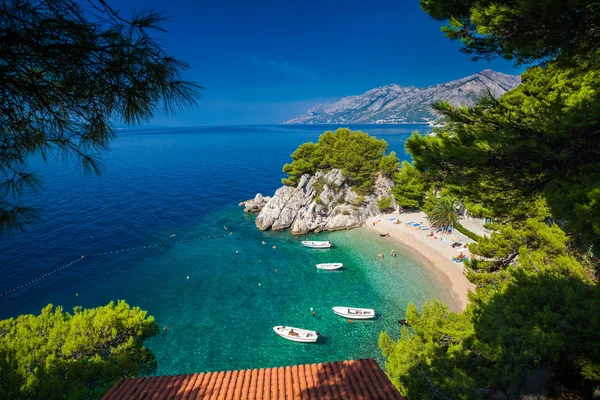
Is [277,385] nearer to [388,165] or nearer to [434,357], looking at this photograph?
[434,357]

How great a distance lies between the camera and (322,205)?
141 feet

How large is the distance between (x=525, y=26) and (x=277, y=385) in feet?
35.3

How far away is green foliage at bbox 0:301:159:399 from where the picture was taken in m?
9.13

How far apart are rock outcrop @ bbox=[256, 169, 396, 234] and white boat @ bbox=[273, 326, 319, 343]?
20.2 meters

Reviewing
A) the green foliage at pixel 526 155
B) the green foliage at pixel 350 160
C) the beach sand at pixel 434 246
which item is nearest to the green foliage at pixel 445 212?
the beach sand at pixel 434 246

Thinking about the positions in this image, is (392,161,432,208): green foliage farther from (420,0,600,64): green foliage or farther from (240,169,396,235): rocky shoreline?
(420,0,600,64): green foliage

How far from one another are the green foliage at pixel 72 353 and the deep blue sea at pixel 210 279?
710 cm

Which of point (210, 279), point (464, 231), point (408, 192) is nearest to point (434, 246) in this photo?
point (464, 231)

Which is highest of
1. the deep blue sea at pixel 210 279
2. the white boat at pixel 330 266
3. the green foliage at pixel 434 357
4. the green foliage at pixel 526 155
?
the green foliage at pixel 526 155

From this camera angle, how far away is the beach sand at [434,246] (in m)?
26.0

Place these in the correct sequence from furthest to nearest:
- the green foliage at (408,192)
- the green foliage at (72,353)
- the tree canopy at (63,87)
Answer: the green foliage at (408,192) < the green foliage at (72,353) < the tree canopy at (63,87)

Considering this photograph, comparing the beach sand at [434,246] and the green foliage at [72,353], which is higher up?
the green foliage at [72,353]

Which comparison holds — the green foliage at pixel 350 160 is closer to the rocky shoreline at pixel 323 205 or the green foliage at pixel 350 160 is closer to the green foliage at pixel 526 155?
the rocky shoreline at pixel 323 205

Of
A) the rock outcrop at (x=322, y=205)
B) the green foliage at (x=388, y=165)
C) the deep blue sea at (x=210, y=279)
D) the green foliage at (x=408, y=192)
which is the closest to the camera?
the deep blue sea at (x=210, y=279)
